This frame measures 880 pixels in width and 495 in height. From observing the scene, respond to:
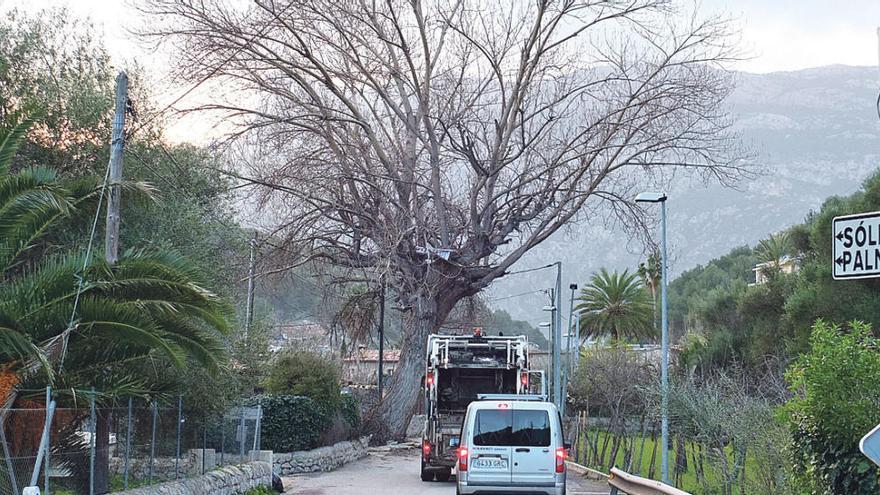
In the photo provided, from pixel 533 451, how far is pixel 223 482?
6.46m

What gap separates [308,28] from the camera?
37000 mm

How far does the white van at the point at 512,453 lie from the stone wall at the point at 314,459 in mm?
10685

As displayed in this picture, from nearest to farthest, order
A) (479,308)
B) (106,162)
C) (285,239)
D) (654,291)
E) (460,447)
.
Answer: (460,447) → (106,162) → (285,239) → (479,308) → (654,291)

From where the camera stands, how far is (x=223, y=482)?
21609 millimetres

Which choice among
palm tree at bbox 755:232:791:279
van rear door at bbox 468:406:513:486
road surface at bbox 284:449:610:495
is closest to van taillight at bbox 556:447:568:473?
van rear door at bbox 468:406:513:486

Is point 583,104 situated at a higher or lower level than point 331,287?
higher

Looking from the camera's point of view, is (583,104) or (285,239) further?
(583,104)

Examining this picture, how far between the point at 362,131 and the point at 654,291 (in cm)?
5164

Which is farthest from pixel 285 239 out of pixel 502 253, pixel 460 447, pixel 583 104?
pixel 460 447

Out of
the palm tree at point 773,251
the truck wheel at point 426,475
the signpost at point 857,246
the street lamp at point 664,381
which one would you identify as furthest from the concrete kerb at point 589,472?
the palm tree at point 773,251

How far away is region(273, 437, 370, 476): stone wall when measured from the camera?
31703 mm

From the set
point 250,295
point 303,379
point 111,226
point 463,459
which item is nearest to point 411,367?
point 303,379

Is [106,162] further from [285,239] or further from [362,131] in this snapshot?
[362,131]

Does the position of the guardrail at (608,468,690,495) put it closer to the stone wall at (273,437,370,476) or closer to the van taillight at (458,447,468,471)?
the van taillight at (458,447,468,471)
